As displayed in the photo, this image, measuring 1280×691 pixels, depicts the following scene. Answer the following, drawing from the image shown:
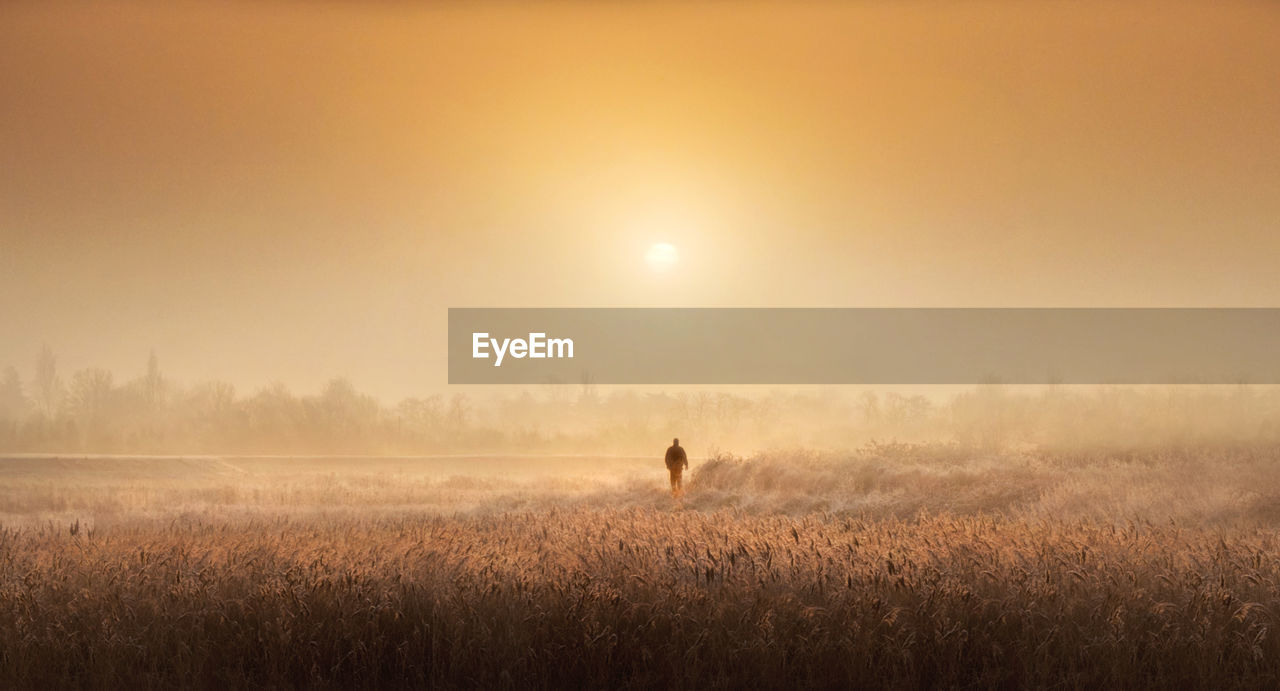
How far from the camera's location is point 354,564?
7.01m

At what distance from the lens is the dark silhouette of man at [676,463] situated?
22969 mm

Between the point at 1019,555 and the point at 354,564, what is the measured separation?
5.19 m

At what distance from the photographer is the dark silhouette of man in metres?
23.0

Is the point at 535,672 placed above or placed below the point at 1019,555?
below

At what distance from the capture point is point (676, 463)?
23.0m

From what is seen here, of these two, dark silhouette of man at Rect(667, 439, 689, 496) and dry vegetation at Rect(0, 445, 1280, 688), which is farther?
dark silhouette of man at Rect(667, 439, 689, 496)

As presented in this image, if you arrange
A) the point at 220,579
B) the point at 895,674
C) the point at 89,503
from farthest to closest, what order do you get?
the point at 89,503 → the point at 220,579 → the point at 895,674

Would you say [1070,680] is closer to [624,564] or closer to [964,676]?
[964,676]

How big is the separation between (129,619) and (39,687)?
26.7 inches

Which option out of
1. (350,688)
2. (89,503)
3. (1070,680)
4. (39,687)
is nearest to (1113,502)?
(1070,680)

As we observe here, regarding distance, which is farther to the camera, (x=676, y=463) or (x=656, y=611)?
(x=676, y=463)

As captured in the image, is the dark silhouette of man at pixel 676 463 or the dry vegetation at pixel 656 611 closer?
the dry vegetation at pixel 656 611

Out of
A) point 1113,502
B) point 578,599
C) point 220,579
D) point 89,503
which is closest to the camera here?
point 578,599

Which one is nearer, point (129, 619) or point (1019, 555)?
point (129, 619)
